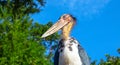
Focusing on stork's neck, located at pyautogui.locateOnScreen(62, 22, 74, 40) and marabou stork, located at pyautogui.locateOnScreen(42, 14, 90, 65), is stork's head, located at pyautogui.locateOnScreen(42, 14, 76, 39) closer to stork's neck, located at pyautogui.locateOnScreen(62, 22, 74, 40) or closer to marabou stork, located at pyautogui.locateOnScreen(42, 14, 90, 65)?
stork's neck, located at pyautogui.locateOnScreen(62, 22, 74, 40)

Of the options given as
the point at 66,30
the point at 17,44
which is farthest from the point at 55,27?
the point at 17,44

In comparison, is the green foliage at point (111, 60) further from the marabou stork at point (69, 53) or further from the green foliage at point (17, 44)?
the marabou stork at point (69, 53)

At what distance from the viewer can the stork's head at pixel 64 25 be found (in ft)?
31.6

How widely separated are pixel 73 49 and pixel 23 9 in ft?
59.9

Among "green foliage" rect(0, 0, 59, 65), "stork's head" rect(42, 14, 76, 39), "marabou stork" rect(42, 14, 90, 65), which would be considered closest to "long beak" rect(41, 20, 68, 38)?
"stork's head" rect(42, 14, 76, 39)

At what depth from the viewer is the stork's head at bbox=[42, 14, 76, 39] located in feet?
31.6

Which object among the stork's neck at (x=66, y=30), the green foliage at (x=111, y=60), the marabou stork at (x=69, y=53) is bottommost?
the marabou stork at (x=69, y=53)

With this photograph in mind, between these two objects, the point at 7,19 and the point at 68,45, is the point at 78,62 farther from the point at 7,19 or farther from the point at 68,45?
the point at 7,19

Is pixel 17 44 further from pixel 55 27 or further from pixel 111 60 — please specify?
pixel 55 27

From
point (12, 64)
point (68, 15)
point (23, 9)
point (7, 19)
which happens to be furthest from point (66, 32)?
point (23, 9)

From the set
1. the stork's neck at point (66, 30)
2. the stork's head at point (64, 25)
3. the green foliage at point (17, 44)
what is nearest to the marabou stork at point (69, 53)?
the stork's neck at point (66, 30)

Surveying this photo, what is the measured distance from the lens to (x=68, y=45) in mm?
8875

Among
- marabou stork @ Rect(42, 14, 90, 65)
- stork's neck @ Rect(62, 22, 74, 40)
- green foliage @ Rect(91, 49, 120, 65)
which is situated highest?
green foliage @ Rect(91, 49, 120, 65)

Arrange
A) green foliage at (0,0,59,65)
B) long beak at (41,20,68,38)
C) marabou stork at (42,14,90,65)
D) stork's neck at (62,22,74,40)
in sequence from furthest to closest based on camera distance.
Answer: green foliage at (0,0,59,65) → long beak at (41,20,68,38) → stork's neck at (62,22,74,40) → marabou stork at (42,14,90,65)
